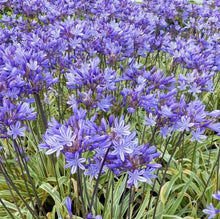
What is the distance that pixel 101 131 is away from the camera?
183 centimetres

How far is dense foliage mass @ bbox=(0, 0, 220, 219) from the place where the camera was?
1763 mm

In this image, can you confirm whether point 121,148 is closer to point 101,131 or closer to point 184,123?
point 101,131

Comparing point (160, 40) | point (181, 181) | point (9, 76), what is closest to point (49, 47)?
point (9, 76)

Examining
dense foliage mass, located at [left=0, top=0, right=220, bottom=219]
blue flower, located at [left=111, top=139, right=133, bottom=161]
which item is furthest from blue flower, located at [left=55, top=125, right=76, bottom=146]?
blue flower, located at [left=111, top=139, right=133, bottom=161]

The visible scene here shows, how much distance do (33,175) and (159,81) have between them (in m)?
1.78

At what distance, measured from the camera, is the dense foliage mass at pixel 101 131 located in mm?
1763

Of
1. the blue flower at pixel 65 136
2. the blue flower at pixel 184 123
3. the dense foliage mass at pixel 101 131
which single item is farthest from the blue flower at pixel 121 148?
the blue flower at pixel 184 123

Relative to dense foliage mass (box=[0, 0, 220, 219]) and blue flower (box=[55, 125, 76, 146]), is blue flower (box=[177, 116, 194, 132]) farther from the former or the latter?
blue flower (box=[55, 125, 76, 146])

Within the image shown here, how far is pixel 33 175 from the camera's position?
130 inches

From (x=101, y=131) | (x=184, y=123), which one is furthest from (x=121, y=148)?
(x=184, y=123)

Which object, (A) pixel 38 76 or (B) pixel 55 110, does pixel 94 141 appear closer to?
(A) pixel 38 76

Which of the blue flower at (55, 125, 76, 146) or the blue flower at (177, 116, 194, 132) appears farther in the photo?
the blue flower at (177, 116, 194, 132)

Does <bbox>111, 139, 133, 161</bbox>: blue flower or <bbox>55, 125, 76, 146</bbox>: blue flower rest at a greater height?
<bbox>55, 125, 76, 146</bbox>: blue flower

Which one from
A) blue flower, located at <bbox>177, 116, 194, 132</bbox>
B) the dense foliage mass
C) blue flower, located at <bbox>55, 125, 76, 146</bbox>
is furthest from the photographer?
blue flower, located at <bbox>177, 116, 194, 132</bbox>
